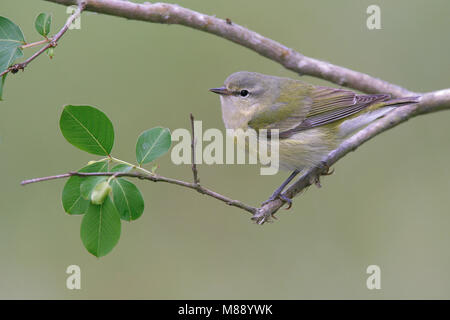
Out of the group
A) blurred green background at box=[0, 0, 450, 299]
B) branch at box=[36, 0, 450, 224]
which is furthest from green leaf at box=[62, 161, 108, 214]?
blurred green background at box=[0, 0, 450, 299]

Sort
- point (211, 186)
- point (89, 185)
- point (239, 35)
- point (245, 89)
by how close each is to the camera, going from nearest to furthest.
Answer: point (89, 185) < point (239, 35) < point (245, 89) < point (211, 186)

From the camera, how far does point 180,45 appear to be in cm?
560

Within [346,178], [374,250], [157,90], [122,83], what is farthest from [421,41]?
[122,83]

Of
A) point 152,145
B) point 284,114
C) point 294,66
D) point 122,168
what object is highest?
point 294,66

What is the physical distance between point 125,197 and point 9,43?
35.0 inches

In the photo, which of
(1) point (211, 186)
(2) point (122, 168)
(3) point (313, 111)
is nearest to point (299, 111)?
Answer: (3) point (313, 111)

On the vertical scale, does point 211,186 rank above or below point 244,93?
below

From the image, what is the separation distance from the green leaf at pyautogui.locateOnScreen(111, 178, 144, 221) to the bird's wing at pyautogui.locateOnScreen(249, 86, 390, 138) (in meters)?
1.69

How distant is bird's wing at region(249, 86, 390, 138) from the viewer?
12.0 feet

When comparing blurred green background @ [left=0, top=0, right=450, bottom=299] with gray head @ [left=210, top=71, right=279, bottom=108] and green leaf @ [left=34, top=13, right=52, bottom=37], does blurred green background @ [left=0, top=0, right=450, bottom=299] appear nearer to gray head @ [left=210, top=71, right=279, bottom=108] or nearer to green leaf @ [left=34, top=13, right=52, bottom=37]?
gray head @ [left=210, top=71, right=279, bottom=108]

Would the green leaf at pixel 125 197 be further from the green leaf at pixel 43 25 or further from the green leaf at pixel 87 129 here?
the green leaf at pixel 43 25

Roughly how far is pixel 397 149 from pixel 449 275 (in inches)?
57.4

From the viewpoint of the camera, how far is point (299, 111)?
3.76m

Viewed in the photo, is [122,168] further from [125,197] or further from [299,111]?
[299,111]
